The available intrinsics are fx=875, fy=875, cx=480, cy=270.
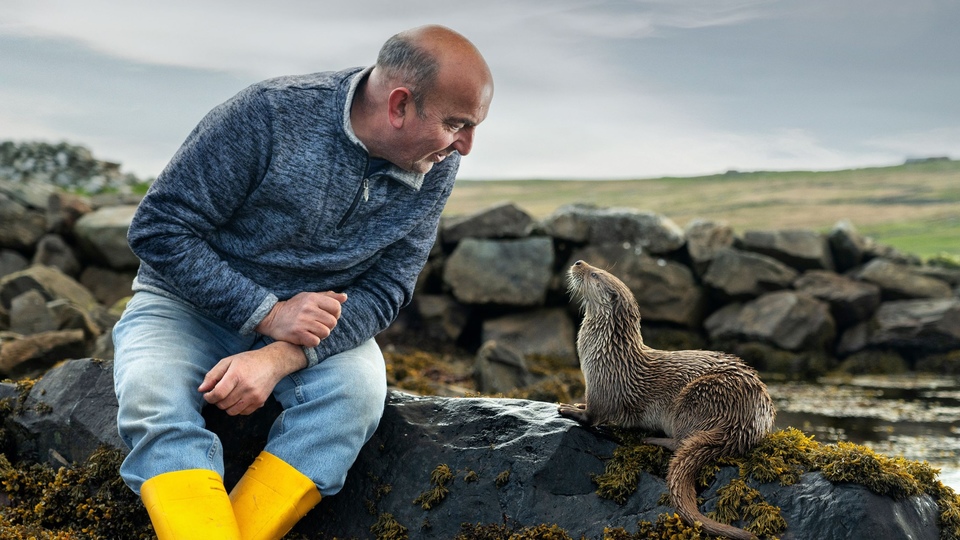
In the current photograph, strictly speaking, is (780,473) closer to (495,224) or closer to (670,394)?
(670,394)

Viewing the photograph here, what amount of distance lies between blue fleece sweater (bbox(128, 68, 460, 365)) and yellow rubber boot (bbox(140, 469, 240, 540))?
73cm

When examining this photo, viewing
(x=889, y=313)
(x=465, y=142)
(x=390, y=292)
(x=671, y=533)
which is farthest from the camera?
(x=889, y=313)

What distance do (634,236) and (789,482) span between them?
31.3 ft

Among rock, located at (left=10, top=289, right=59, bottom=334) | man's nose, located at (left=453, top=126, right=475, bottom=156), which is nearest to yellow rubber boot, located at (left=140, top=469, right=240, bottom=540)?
man's nose, located at (left=453, top=126, right=475, bottom=156)

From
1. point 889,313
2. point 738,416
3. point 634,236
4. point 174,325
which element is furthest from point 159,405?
point 889,313

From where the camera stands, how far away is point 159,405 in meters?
3.69

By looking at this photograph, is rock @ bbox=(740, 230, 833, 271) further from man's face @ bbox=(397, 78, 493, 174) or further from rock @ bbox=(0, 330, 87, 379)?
man's face @ bbox=(397, 78, 493, 174)

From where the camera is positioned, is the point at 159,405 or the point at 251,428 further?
the point at 251,428

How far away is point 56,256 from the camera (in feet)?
44.9

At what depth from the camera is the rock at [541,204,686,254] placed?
1287cm

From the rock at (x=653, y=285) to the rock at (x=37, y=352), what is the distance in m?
6.75

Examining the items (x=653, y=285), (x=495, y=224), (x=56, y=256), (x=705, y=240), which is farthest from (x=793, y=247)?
(x=56, y=256)

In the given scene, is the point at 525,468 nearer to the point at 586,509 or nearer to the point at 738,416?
the point at 586,509

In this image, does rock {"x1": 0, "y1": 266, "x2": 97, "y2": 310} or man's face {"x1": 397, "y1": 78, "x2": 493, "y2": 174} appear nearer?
man's face {"x1": 397, "y1": 78, "x2": 493, "y2": 174}
